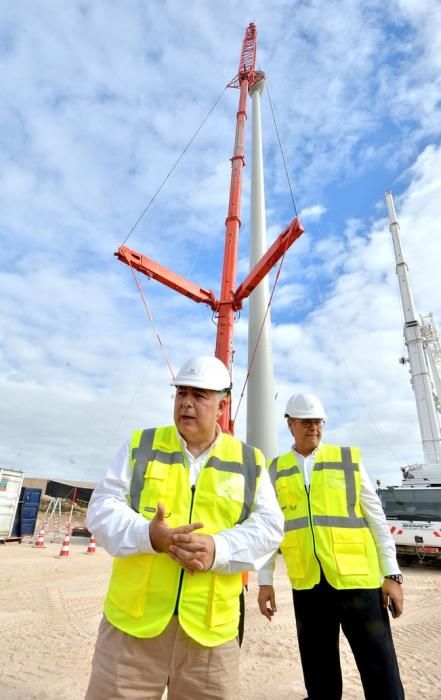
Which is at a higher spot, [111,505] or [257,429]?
[257,429]

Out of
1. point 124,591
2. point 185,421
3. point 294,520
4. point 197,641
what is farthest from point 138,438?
point 294,520

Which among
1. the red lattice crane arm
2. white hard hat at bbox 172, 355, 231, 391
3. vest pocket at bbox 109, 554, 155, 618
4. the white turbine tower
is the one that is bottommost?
vest pocket at bbox 109, 554, 155, 618

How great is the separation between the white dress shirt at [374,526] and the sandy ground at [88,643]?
1534mm

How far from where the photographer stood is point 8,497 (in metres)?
14.1

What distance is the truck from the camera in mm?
10420

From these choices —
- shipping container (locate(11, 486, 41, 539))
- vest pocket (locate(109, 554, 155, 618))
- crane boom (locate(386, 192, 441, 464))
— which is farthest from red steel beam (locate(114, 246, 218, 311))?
crane boom (locate(386, 192, 441, 464))

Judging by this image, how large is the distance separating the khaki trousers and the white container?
1440 centimetres

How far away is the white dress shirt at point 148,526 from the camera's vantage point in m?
1.76

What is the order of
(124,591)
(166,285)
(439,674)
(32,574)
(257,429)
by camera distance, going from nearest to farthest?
(124,591) → (439,674) → (32,574) → (166,285) → (257,429)

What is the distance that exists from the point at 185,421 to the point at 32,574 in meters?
8.62

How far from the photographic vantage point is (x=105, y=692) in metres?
1.67

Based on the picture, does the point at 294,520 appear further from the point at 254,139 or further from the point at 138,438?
the point at 254,139

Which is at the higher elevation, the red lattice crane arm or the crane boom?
the red lattice crane arm

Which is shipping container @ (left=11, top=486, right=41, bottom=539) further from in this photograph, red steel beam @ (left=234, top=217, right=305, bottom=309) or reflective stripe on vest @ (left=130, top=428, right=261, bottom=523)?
reflective stripe on vest @ (left=130, top=428, right=261, bottom=523)
